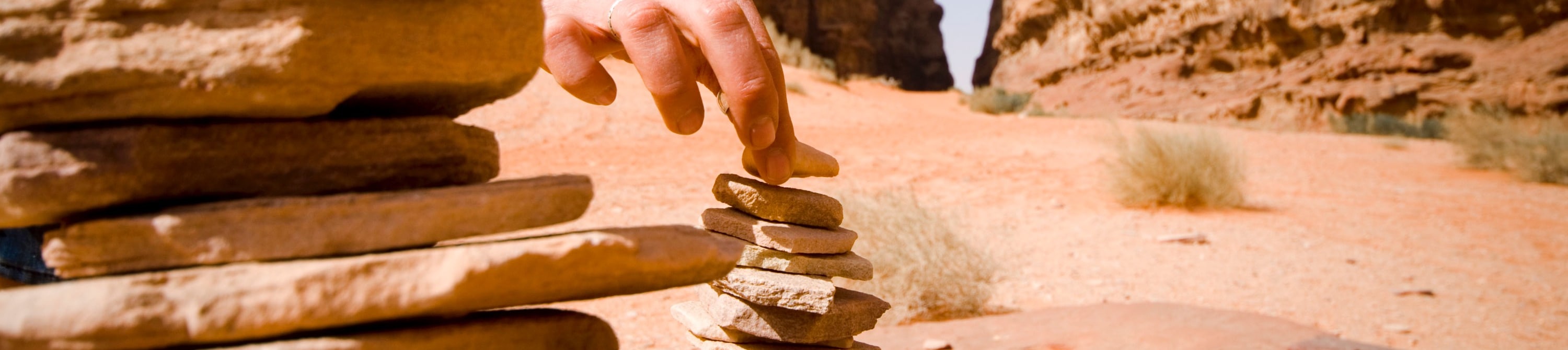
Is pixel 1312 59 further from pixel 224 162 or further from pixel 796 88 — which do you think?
pixel 224 162

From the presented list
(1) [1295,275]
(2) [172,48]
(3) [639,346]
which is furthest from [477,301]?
Result: (1) [1295,275]

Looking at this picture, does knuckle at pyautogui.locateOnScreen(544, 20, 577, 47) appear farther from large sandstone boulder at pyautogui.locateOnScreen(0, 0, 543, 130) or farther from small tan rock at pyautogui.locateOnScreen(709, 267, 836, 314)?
small tan rock at pyautogui.locateOnScreen(709, 267, 836, 314)

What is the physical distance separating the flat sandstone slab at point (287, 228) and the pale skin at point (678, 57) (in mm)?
449

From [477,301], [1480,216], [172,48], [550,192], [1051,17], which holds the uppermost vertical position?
[1051,17]

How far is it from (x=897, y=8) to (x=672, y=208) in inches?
1227

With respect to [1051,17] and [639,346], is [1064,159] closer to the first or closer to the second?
[639,346]

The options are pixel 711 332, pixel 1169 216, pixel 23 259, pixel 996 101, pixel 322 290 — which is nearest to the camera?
pixel 322 290

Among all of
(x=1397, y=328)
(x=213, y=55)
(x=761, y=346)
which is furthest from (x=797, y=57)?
(x=213, y=55)

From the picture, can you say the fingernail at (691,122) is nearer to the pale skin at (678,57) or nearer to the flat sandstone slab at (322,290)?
the pale skin at (678,57)

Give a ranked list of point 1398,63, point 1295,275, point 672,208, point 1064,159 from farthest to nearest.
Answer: point 1398,63 < point 1064,159 < point 672,208 < point 1295,275

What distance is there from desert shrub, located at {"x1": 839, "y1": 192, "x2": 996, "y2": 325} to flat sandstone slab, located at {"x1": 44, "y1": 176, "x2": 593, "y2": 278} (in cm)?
347

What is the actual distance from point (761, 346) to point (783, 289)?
0.28 meters

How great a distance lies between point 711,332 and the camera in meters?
2.70

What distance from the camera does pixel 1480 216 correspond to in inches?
289
